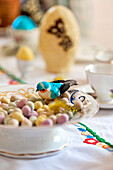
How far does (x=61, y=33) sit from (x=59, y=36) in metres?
0.01

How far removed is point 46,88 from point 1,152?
13cm

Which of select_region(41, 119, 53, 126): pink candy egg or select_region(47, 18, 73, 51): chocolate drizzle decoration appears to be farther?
select_region(47, 18, 73, 51): chocolate drizzle decoration

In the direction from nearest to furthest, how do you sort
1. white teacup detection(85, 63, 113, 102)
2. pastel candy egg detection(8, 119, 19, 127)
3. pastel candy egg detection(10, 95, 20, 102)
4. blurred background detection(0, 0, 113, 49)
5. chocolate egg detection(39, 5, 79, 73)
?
pastel candy egg detection(8, 119, 19, 127) → pastel candy egg detection(10, 95, 20, 102) → white teacup detection(85, 63, 113, 102) → chocolate egg detection(39, 5, 79, 73) → blurred background detection(0, 0, 113, 49)

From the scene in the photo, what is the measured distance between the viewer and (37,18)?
178 centimetres

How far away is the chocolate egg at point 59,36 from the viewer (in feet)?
3.10

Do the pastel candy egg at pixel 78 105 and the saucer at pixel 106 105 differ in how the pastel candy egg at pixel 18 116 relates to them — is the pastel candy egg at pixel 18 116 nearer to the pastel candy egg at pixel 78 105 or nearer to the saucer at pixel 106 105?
the pastel candy egg at pixel 78 105

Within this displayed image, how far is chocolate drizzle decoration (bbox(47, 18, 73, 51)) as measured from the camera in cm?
94

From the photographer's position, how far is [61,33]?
3.11 ft

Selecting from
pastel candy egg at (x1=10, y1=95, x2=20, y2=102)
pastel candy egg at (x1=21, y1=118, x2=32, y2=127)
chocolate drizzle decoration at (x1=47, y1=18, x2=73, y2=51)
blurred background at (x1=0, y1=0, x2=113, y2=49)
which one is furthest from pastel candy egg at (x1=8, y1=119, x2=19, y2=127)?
blurred background at (x1=0, y1=0, x2=113, y2=49)

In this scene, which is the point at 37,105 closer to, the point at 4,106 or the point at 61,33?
the point at 4,106

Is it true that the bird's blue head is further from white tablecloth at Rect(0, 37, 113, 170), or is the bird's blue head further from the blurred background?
the blurred background

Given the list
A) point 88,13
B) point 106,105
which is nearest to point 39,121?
point 106,105

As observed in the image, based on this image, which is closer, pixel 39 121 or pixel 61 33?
pixel 39 121

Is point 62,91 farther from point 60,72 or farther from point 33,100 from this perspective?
point 60,72
